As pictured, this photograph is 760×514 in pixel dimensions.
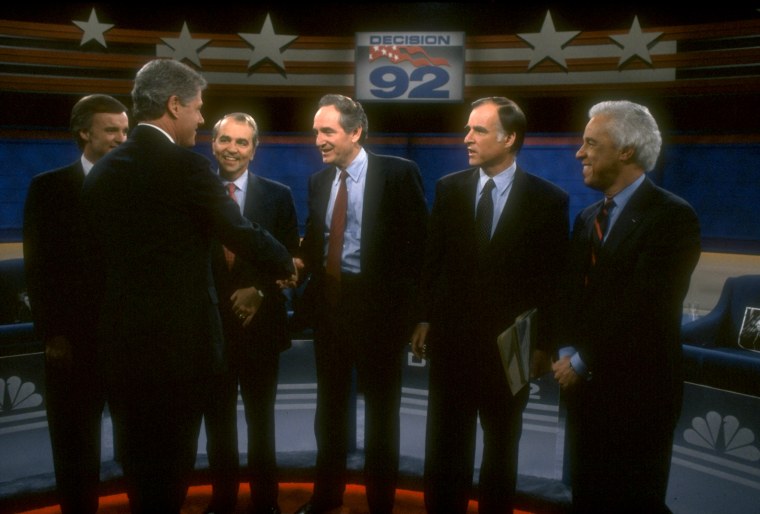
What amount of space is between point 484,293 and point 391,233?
1.48 ft

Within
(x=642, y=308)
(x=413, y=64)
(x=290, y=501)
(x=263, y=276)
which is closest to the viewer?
(x=642, y=308)

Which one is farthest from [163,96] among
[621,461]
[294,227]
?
[621,461]

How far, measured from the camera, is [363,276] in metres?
2.32

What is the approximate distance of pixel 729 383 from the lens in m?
2.22

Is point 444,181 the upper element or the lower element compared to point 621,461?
upper

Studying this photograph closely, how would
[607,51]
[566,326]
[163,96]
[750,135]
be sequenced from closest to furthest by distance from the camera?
[163,96] < [566,326] < [607,51] < [750,135]

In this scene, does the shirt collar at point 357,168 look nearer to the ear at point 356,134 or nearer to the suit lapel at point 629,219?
the ear at point 356,134

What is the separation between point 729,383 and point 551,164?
6740mm

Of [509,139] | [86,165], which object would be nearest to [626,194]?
[509,139]

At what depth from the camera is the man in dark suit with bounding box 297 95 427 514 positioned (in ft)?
7.63

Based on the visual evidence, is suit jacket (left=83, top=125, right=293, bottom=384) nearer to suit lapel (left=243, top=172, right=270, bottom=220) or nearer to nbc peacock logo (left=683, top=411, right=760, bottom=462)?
suit lapel (left=243, top=172, right=270, bottom=220)

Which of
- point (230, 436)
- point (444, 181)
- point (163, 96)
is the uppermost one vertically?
point (163, 96)

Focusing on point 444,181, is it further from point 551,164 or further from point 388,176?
point 551,164

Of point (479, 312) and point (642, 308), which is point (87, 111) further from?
point (642, 308)
